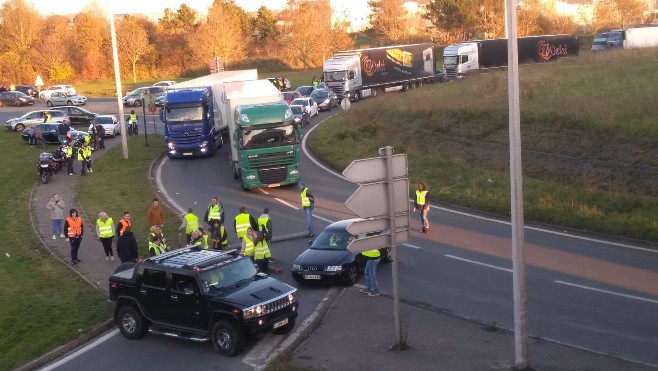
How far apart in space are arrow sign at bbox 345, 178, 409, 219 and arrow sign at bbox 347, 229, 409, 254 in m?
0.35

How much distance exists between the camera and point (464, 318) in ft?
51.4

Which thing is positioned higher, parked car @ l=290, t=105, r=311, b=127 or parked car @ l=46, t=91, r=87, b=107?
parked car @ l=46, t=91, r=87, b=107

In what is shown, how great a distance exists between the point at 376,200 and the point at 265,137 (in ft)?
60.4

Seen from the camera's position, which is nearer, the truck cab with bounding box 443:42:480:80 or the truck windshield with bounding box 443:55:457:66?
the truck cab with bounding box 443:42:480:80

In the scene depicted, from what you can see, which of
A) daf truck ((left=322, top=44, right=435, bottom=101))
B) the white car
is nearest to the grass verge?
the white car

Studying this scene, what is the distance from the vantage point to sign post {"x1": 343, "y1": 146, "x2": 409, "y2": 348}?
1270cm

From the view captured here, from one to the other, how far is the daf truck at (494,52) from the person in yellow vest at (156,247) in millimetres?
53739

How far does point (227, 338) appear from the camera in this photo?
1412 cm

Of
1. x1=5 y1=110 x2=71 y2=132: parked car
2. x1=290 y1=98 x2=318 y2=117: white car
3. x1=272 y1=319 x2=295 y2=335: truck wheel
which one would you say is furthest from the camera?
x1=290 y1=98 x2=318 y2=117: white car

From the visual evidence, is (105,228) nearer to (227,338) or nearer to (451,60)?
(227,338)

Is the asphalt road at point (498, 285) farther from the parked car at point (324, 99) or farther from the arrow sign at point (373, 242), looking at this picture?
the parked car at point (324, 99)

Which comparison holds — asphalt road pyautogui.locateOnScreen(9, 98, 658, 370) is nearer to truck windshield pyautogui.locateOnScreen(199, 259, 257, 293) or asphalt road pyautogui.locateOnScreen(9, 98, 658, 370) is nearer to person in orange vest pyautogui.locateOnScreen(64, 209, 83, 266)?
truck windshield pyautogui.locateOnScreen(199, 259, 257, 293)

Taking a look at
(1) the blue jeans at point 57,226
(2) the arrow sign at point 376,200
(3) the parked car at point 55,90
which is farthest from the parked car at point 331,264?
(3) the parked car at point 55,90

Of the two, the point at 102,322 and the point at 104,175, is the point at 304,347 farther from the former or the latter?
the point at 104,175
